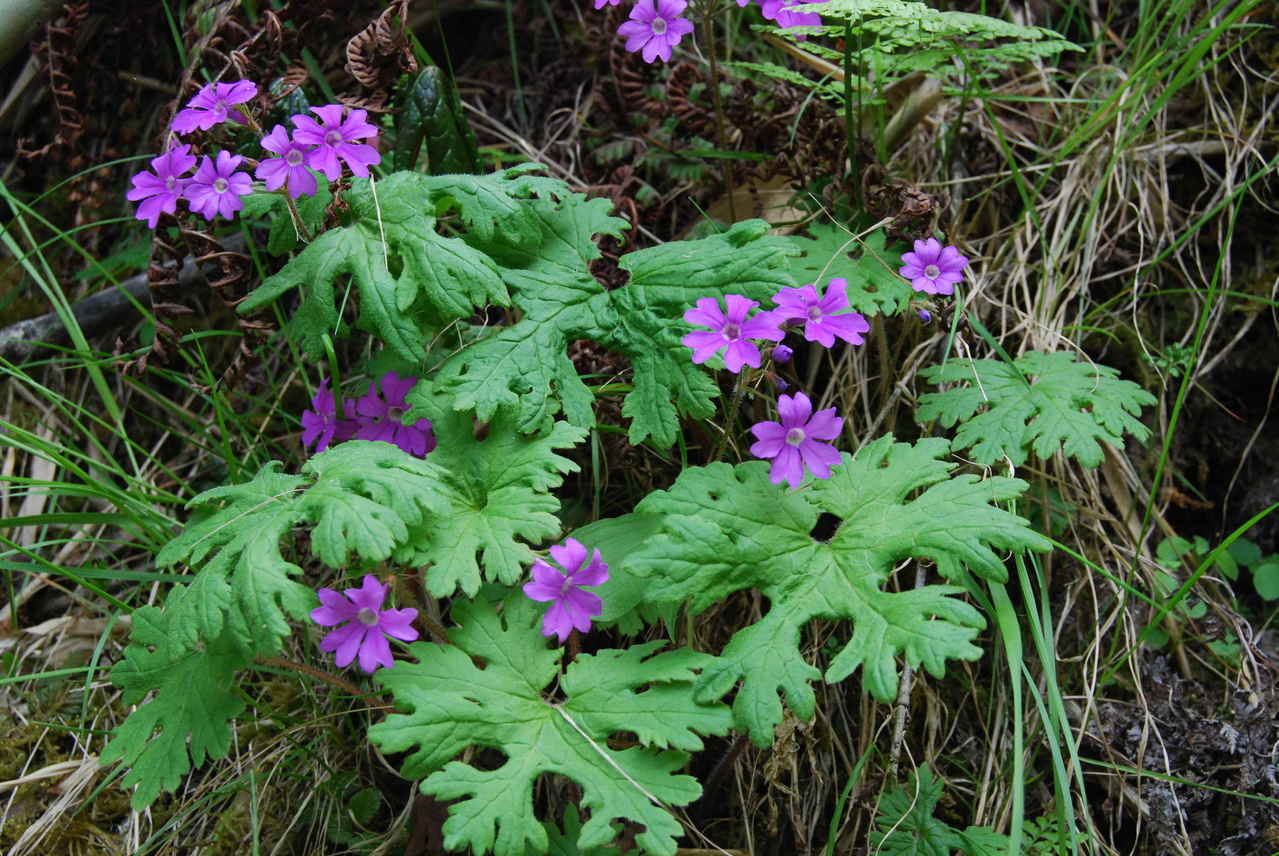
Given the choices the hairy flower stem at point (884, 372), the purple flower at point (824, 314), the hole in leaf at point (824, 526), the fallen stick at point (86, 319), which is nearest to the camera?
the purple flower at point (824, 314)

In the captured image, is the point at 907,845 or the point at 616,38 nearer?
the point at 907,845

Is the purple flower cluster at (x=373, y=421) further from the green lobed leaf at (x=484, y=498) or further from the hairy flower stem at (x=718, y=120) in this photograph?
the hairy flower stem at (x=718, y=120)

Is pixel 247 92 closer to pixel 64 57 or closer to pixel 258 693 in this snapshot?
pixel 64 57

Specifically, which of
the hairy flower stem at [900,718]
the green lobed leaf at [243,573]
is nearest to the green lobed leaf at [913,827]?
the hairy flower stem at [900,718]

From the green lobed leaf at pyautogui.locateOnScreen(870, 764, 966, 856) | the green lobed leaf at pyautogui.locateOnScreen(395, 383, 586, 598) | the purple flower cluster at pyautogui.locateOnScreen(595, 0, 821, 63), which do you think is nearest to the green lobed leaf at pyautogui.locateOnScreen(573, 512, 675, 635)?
the green lobed leaf at pyautogui.locateOnScreen(395, 383, 586, 598)

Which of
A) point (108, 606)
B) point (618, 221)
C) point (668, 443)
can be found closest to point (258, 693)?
point (108, 606)

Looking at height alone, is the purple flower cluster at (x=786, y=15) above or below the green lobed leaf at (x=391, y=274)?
above
